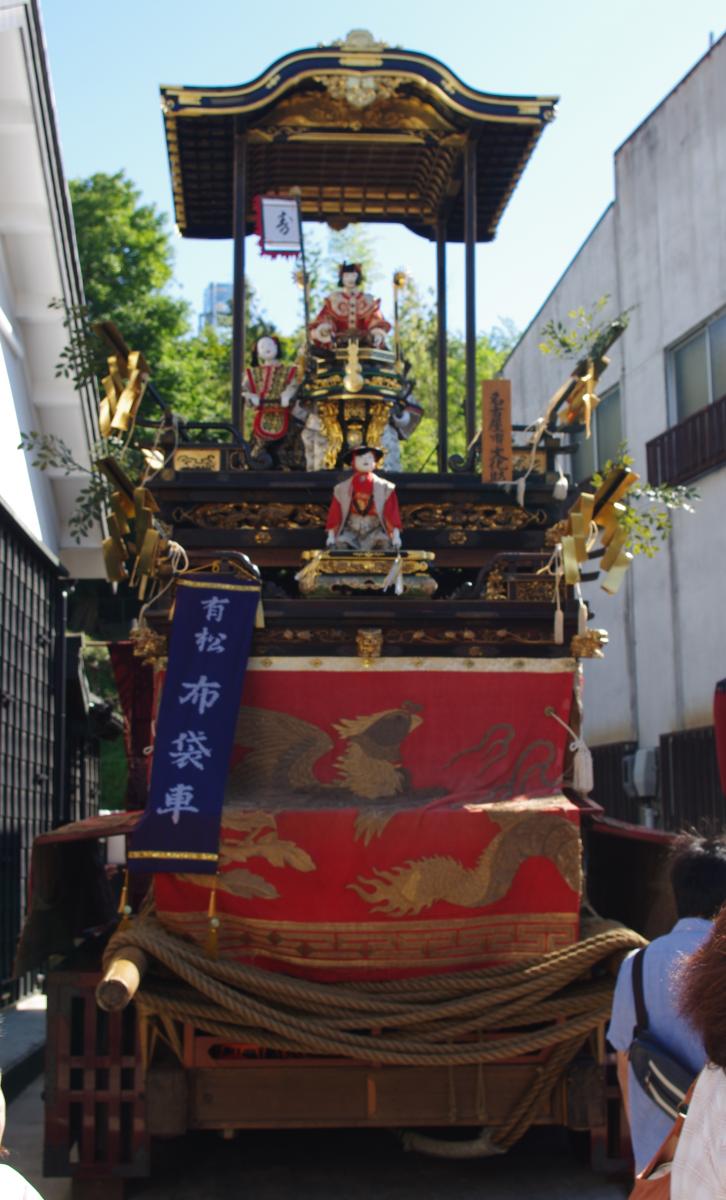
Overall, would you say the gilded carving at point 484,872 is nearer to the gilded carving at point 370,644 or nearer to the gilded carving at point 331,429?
the gilded carving at point 370,644

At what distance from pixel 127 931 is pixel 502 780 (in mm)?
1877

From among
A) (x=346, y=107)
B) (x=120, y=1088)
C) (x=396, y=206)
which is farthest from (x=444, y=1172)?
(x=396, y=206)

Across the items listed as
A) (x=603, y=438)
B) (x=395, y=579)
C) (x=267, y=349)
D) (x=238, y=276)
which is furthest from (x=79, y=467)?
(x=603, y=438)

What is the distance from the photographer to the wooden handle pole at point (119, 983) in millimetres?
4949

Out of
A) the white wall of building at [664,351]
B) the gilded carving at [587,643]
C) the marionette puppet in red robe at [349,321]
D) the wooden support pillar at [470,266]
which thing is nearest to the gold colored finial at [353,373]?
the marionette puppet in red robe at [349,321]

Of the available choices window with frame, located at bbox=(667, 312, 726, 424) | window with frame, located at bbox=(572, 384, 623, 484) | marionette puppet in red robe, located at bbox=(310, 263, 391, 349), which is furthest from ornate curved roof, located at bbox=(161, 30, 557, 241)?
window with frame, located at bbox=(572, 384, 623, 484)

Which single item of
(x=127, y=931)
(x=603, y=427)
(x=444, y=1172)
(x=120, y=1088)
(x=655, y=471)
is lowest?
(x=444, y=1172)

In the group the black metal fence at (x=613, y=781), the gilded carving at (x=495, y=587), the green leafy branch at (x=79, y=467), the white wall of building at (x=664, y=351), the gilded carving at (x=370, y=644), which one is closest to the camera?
the gilded carving at (x=370, y=644)

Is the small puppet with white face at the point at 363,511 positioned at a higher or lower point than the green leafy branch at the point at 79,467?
lower

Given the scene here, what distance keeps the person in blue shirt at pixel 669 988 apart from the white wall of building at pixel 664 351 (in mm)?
9004

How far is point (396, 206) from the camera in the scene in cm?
1084

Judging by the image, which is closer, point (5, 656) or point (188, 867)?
point (188, 867)

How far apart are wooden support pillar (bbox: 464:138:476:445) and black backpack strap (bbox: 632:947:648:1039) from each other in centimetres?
636

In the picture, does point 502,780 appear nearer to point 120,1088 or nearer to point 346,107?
point 120,1088
